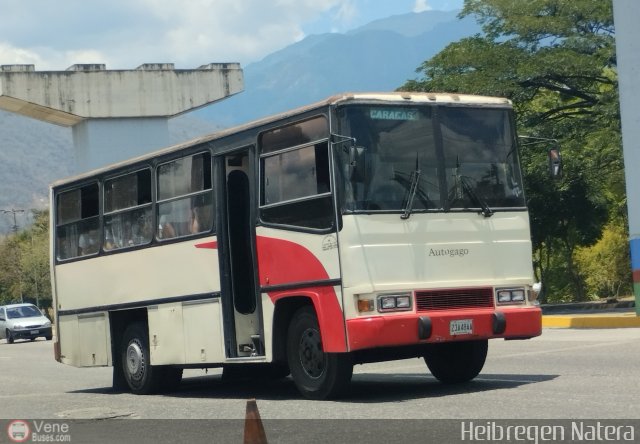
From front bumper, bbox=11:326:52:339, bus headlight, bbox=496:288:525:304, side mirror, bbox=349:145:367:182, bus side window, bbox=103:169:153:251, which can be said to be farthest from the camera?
front bumper, bbox=11:326:52:339

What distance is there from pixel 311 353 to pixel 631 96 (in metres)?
14.9

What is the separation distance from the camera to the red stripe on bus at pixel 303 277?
1277 cm

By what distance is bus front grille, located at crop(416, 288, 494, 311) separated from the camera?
42.7 ft

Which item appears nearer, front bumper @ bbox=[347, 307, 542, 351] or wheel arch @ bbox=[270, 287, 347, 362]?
front bumper @ bbox=[347, 307, 542, 351]

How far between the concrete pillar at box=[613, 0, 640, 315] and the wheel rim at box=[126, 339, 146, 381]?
1269 centimetres

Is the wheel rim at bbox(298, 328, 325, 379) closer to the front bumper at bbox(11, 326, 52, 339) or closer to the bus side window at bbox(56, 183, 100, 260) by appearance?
the bus side window at bbox(56, 183, 100, 260)

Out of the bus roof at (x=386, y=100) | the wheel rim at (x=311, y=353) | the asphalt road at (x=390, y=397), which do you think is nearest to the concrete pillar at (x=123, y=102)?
the asphalt road at (x=390, y=397)

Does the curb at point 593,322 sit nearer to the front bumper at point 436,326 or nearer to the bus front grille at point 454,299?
the front bumper at point 436,326

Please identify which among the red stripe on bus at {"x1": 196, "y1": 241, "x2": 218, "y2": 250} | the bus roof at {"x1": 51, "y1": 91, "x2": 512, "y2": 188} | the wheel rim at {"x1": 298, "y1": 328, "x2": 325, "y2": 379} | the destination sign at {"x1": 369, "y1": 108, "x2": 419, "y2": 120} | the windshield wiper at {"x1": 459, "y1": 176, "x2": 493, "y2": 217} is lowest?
the wheel rim at {"x1": 298, "y1": 328, "x2": 325, "y2": 379}

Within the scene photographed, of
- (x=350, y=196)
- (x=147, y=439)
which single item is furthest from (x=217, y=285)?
(x=147, y=439)

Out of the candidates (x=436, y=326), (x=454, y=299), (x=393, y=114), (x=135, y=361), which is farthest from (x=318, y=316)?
(x=135, y=361)

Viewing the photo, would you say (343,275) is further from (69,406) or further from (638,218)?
(638,218)

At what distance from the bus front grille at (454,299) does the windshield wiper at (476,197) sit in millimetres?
841

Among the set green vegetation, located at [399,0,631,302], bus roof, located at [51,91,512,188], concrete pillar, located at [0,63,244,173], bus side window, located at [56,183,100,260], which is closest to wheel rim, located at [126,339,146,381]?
bus side window, located at [56,183,100,260]
